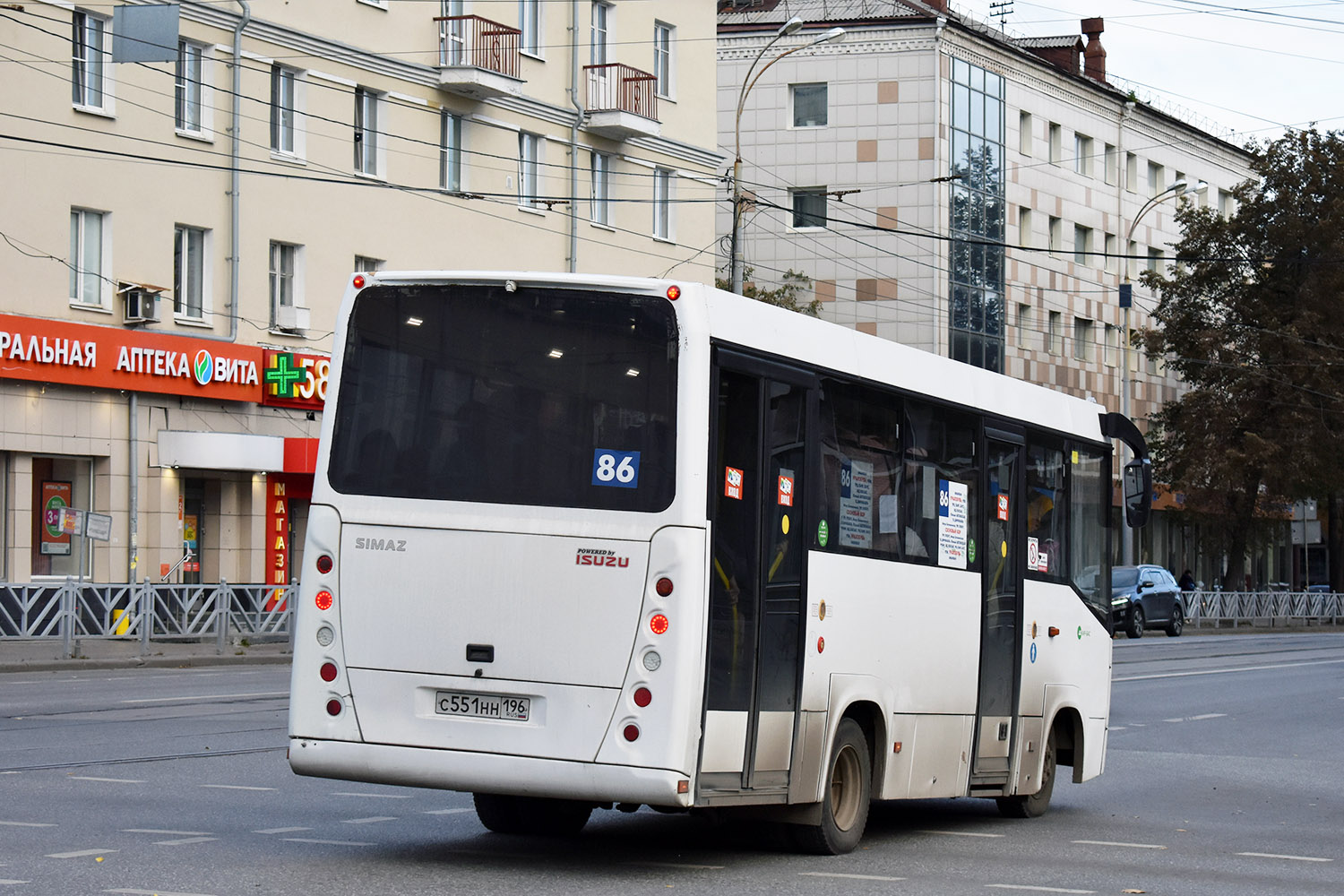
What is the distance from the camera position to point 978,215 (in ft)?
201

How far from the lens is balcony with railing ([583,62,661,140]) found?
42.4m

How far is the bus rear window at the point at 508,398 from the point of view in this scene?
900cm

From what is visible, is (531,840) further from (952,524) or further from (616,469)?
(952,524)

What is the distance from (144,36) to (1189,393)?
42.3m

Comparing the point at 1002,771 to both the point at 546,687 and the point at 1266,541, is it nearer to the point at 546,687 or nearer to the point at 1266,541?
the point at 546,687

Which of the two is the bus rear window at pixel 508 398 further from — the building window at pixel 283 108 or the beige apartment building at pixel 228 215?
the building window at pixel 283 108

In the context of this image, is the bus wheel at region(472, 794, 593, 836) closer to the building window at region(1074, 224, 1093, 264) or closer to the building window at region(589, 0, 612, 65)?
the building window at region(589, 0, 612, 65)

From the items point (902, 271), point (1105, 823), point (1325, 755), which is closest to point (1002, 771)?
point (1105, 823)

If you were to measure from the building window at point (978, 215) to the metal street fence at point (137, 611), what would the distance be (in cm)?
3254

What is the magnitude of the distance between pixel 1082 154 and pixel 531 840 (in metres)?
60.1

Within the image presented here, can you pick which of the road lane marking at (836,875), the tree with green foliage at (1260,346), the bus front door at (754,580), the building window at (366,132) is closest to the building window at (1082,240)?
the tree with green foliage at (1260,346)

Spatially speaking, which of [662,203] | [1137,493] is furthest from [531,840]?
[662,203]

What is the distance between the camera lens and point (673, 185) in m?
45.9

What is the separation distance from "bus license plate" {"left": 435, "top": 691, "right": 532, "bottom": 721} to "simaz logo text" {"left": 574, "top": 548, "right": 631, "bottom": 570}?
2.14ft
